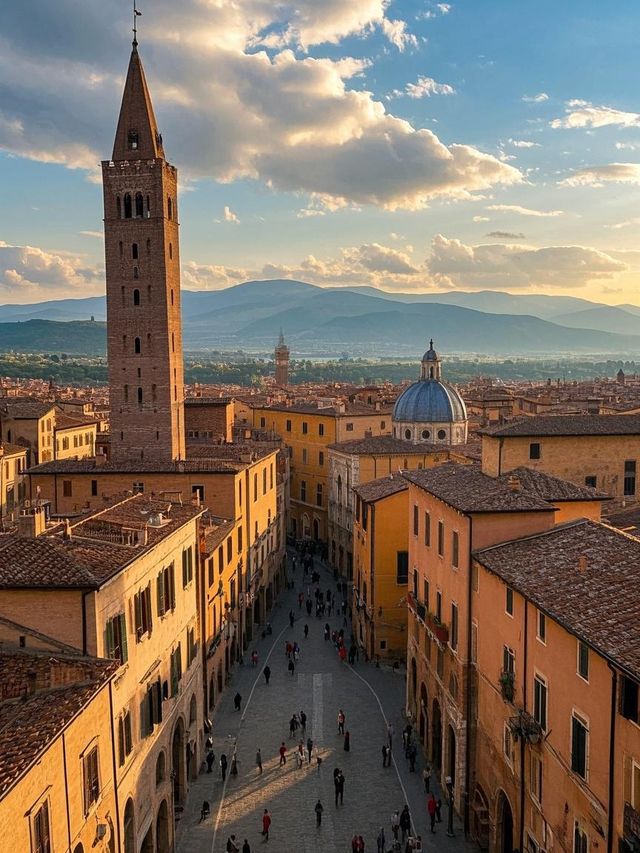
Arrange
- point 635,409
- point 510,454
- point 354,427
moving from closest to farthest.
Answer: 1. point 510,454
2. point 635,409
3. point 354,427

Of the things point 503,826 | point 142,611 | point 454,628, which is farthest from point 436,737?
point 142,611

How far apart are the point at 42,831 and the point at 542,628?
1218cm

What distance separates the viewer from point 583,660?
1898 cm

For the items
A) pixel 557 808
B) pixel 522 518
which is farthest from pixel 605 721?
pixel 522 518

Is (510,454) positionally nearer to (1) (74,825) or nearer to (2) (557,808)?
(2) (557,808)

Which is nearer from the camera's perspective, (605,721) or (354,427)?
(605,721)

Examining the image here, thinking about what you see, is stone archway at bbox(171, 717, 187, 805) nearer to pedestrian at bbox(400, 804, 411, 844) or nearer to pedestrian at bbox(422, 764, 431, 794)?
pedestrian at bbox(400, 804, 411, 844)

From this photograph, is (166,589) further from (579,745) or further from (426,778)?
(579,745)

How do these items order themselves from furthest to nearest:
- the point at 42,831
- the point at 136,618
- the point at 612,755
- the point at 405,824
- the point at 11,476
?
the point at 11,476 < the point at 405,824 < the point at 136,618 < the point at 612,755 < the point at 42,831

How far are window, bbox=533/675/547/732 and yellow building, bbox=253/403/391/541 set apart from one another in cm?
4893

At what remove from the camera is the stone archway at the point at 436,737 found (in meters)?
31.4

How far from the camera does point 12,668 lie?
1897cm

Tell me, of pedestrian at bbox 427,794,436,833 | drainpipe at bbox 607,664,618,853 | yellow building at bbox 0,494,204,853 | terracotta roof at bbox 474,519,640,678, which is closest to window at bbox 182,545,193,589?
yellow building at bbox 0,494,204,853

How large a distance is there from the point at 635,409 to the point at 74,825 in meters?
58.3
